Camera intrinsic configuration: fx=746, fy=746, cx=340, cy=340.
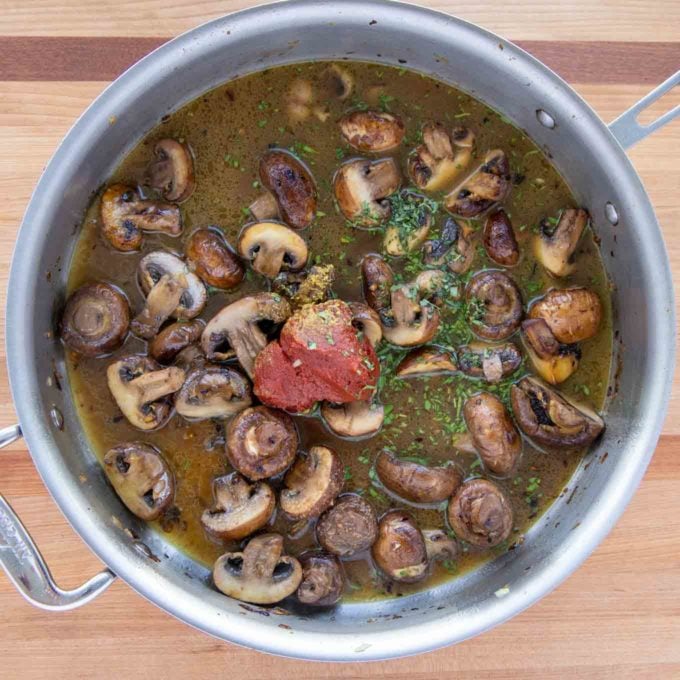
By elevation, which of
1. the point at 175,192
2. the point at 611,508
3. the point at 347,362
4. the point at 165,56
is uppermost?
the point at 165,56

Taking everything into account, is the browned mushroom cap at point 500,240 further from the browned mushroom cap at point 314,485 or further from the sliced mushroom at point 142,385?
the sliced mushroom at point 142,385

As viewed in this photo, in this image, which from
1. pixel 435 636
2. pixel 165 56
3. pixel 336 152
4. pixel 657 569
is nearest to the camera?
pixel 165 56

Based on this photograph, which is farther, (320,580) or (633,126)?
(320,580)

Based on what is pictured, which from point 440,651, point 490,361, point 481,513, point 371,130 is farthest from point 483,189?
point 440,651

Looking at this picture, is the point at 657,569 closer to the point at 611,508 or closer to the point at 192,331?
the point at 611,508

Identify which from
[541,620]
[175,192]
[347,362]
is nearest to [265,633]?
[347,362]

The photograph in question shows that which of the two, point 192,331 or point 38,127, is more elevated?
point 38,127

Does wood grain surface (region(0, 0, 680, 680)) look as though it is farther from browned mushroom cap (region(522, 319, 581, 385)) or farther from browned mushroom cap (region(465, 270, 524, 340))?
browned mushroom cap (region(465, 270, 524, 340))

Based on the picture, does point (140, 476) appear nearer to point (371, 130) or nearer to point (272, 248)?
point (272, 248)

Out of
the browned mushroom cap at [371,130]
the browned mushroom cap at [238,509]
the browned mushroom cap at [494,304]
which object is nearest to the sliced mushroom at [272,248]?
the browned mushroom cap at [371,130]
